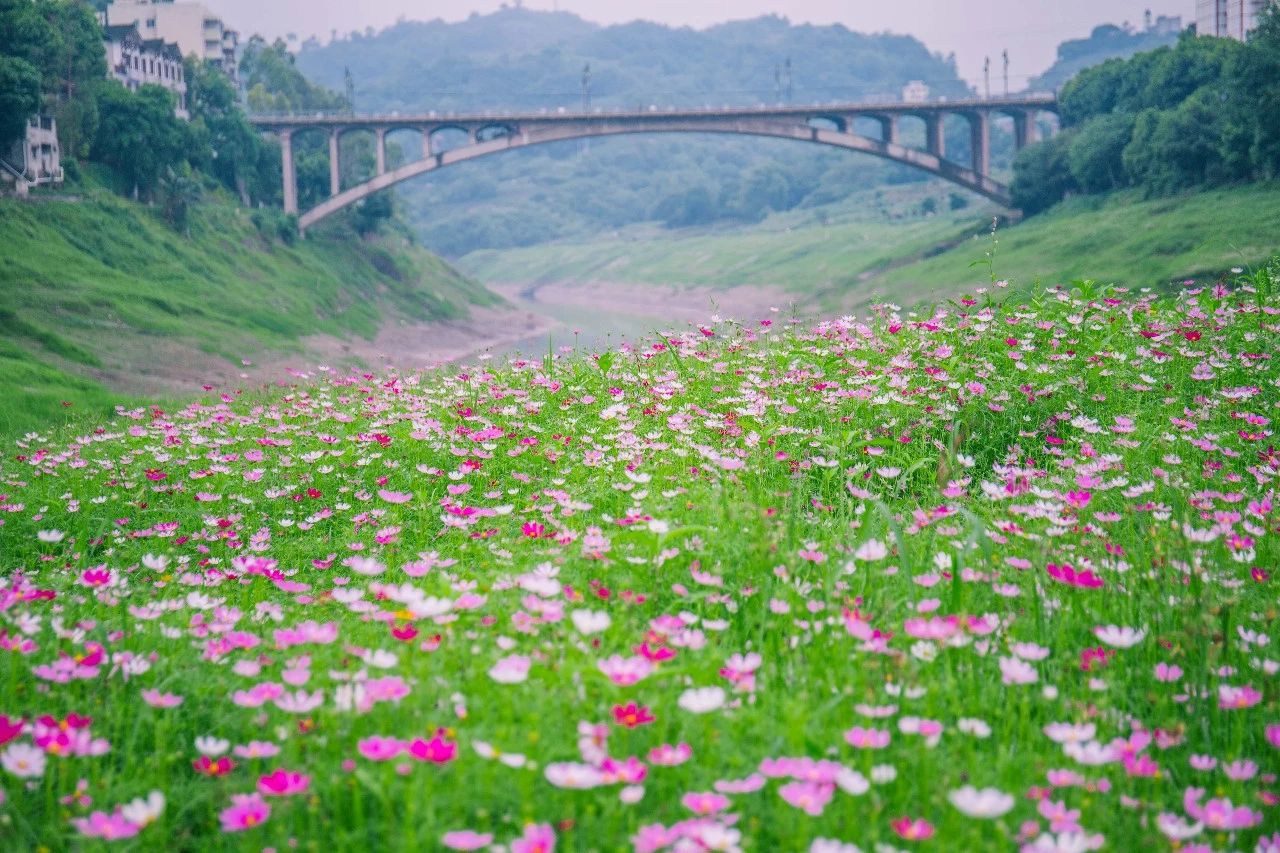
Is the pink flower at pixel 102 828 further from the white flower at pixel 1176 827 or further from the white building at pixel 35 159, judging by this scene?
the white building at pixel 35 159

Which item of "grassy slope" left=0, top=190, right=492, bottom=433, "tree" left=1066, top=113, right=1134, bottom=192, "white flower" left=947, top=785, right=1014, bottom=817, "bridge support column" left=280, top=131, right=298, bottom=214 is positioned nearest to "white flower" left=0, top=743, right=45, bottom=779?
"white flower" left=947, top=785, right=1014, bottom=817

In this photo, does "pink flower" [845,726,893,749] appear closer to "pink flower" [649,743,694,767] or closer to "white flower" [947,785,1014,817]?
"white flower" [947,785,1014,817]

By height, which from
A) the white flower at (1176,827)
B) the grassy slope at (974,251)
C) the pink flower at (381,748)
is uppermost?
the grassy slope at (974,251)

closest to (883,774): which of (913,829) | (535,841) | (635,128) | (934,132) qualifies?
(913,829)

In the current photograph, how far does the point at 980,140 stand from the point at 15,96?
40284 millimetres

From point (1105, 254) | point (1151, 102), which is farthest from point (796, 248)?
point (1105, 254)

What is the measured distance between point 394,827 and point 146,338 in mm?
26454

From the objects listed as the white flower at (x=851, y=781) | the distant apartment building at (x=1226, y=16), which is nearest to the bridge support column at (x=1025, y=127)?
the distant apartment building at (x=1226, y=16)

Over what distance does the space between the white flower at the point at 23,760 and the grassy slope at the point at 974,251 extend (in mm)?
11210

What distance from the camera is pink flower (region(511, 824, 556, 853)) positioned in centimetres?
222

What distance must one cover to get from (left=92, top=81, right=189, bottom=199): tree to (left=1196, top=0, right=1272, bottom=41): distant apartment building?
6919 cm

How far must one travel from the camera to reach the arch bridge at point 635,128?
47.6 meters

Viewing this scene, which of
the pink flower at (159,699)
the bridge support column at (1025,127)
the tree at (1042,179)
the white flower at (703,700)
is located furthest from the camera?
the bridge support column at (1025,127)

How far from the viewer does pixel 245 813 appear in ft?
7.93
